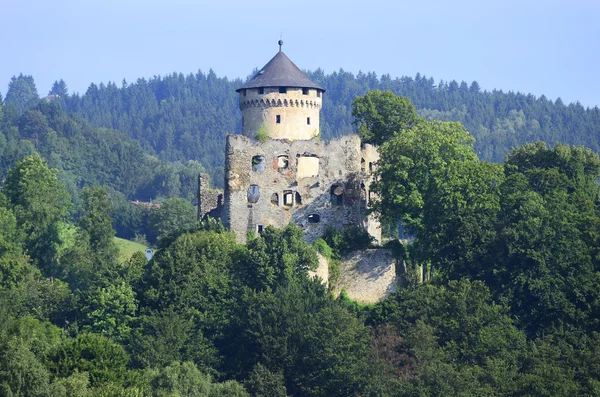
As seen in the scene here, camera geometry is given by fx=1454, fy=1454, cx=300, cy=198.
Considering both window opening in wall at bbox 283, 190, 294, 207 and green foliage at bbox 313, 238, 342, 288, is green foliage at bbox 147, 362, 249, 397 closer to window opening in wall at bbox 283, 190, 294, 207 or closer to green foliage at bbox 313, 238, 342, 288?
green foliage at bbox 313, 238, 342, 288

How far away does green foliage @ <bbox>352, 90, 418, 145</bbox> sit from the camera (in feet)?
214

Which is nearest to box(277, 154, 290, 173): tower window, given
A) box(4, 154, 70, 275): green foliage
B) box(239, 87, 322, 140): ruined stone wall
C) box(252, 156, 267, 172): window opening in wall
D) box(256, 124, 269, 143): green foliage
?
box(252, 156, 267, 172): window opening in wall

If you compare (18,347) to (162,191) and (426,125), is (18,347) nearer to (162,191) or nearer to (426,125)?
(426,125)

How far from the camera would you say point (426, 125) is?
62.2 metres

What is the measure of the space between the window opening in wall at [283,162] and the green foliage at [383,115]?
6445 millimetres

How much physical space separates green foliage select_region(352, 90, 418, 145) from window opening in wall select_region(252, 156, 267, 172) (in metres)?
7.12

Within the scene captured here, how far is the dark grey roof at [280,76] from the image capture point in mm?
62688

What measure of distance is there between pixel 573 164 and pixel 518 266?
400 inches

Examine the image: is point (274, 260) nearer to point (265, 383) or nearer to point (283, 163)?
point (283, 163)

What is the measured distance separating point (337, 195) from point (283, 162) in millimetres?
2608

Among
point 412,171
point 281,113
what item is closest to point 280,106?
point 281,113

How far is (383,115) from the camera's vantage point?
6550 cm

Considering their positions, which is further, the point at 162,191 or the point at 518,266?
the point at 162,191

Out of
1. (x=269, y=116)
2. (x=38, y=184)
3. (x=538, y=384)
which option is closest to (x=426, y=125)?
(x=269, y=116)
